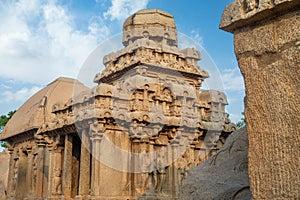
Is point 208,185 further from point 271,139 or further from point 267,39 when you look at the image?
point 267,39

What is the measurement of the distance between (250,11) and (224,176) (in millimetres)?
1869

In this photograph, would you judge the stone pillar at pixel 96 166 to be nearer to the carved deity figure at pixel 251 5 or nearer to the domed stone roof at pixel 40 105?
the domed stone roof at pixel 40 105

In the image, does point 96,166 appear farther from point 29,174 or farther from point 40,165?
point 29,174

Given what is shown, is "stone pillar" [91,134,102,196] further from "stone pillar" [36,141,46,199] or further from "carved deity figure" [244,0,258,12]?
"carved deity figure" [244,0,258,12]

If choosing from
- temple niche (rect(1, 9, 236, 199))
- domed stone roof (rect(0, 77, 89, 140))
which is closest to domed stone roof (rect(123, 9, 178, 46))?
temple niche (rect(1, 9, 236, 199))

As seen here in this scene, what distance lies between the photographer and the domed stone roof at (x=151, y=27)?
15766mm

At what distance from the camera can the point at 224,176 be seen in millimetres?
3885

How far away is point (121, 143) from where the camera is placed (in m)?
11.6

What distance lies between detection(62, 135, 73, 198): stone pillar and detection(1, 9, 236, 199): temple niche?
0.04 m

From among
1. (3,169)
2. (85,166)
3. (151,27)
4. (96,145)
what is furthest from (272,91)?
(3,169)

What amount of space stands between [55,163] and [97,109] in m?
4.27

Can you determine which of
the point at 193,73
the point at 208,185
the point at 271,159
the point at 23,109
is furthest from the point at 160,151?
the point at 23,109

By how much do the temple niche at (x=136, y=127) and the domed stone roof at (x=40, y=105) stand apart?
1.82m

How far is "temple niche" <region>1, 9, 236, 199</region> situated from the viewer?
11328mm
